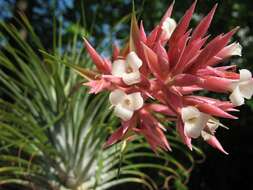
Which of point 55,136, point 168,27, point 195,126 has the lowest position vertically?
point 195,126

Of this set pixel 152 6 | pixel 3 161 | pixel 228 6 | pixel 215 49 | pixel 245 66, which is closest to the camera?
pixel 215 49

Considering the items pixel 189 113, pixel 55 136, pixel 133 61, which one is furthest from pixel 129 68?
pixel 55 136

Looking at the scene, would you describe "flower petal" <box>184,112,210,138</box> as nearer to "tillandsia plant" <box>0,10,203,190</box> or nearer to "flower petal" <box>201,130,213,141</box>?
"flower petal" <box>201,130,213,141</box>

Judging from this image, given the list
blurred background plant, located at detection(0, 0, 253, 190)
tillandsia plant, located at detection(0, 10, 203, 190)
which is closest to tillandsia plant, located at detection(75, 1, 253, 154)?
blurred background plant, located at detection(0, 0, 253, 190)

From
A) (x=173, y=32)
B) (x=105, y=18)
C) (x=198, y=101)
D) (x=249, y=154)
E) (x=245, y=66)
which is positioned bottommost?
(x=198, y=101)

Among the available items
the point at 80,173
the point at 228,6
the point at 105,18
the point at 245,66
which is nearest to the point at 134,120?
the point at 80,173

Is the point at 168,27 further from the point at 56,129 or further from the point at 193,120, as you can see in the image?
the point at 56,129

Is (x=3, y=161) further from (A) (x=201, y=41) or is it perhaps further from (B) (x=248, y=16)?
(B) (x=248, y=16)
